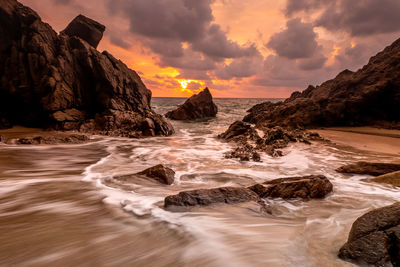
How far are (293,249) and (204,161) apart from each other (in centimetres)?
629

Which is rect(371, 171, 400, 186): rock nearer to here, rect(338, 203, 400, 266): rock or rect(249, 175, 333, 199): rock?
rect(249, 175, 333, 199): rock

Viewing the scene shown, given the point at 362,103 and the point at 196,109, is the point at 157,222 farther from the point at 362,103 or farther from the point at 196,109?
the point at 196,109

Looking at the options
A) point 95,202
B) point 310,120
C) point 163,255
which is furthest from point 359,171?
point 310,120

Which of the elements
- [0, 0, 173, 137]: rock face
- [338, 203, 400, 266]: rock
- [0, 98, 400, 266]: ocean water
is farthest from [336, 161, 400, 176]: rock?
[0, 0, 173, 137]: rock face

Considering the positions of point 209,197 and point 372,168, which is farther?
point 372,168

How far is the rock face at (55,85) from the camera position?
48.8 ft

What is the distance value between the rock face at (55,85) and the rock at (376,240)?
47.1 ft

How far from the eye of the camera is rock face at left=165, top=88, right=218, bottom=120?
34094 millimetres

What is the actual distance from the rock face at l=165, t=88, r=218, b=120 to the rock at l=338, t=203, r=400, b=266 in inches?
1264

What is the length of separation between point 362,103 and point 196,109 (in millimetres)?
23219

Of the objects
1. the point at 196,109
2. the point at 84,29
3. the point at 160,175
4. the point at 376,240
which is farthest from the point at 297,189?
the point at 196,109

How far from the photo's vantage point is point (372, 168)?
6000mm

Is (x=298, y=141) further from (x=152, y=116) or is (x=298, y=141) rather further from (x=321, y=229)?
(x=152, y=116)

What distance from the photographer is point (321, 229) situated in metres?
2.96
